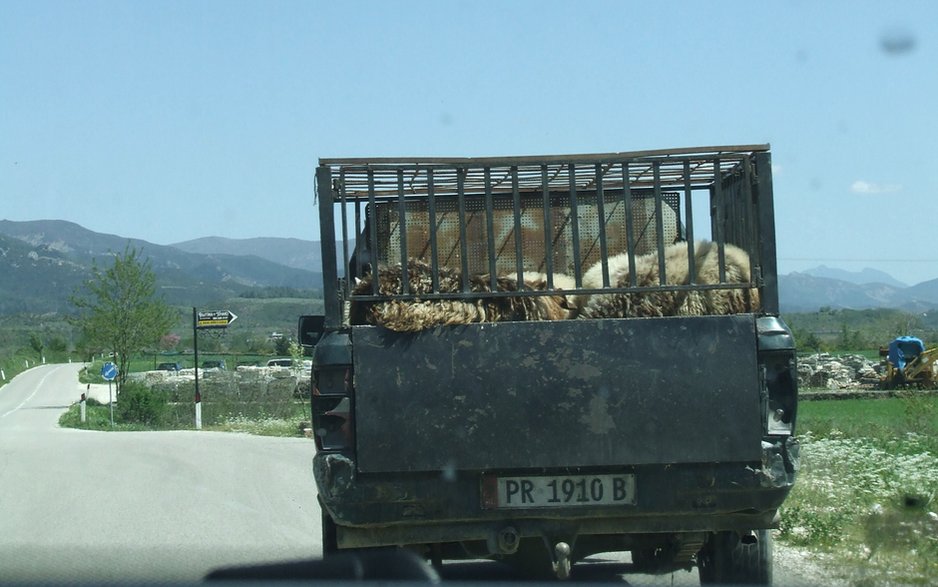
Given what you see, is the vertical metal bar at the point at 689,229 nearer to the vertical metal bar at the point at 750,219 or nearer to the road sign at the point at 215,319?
the vertical metal bar at the point at 750,219

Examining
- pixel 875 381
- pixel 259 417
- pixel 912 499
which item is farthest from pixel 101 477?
pixel 875 381

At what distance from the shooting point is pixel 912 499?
350 inches

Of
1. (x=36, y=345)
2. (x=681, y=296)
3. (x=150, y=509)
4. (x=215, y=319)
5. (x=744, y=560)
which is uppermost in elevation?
(x=215, y=319)

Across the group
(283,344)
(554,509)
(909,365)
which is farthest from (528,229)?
(283,344)

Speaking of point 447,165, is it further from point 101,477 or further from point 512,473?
point 101,477

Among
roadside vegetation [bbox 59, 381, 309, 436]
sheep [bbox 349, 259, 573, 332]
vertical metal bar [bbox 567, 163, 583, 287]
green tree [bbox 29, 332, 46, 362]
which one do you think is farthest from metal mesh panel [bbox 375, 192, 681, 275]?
green tree [bbox 29, 332, 46, 362]

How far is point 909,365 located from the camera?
5422 centimetres

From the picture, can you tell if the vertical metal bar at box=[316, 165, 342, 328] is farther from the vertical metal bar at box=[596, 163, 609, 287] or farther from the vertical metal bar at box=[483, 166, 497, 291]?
the vertical metal bar at box=[596, 163, 609, 287]

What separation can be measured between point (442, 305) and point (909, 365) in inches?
2099

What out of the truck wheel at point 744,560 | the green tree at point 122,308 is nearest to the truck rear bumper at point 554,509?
the truck wheel at point 744,560

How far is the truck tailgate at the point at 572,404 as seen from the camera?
5195 mm

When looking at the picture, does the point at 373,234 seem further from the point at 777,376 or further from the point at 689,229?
the point at 777,376

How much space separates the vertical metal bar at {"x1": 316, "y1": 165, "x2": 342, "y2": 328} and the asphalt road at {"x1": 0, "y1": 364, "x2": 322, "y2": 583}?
2909mm

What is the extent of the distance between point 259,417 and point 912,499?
30250mm
